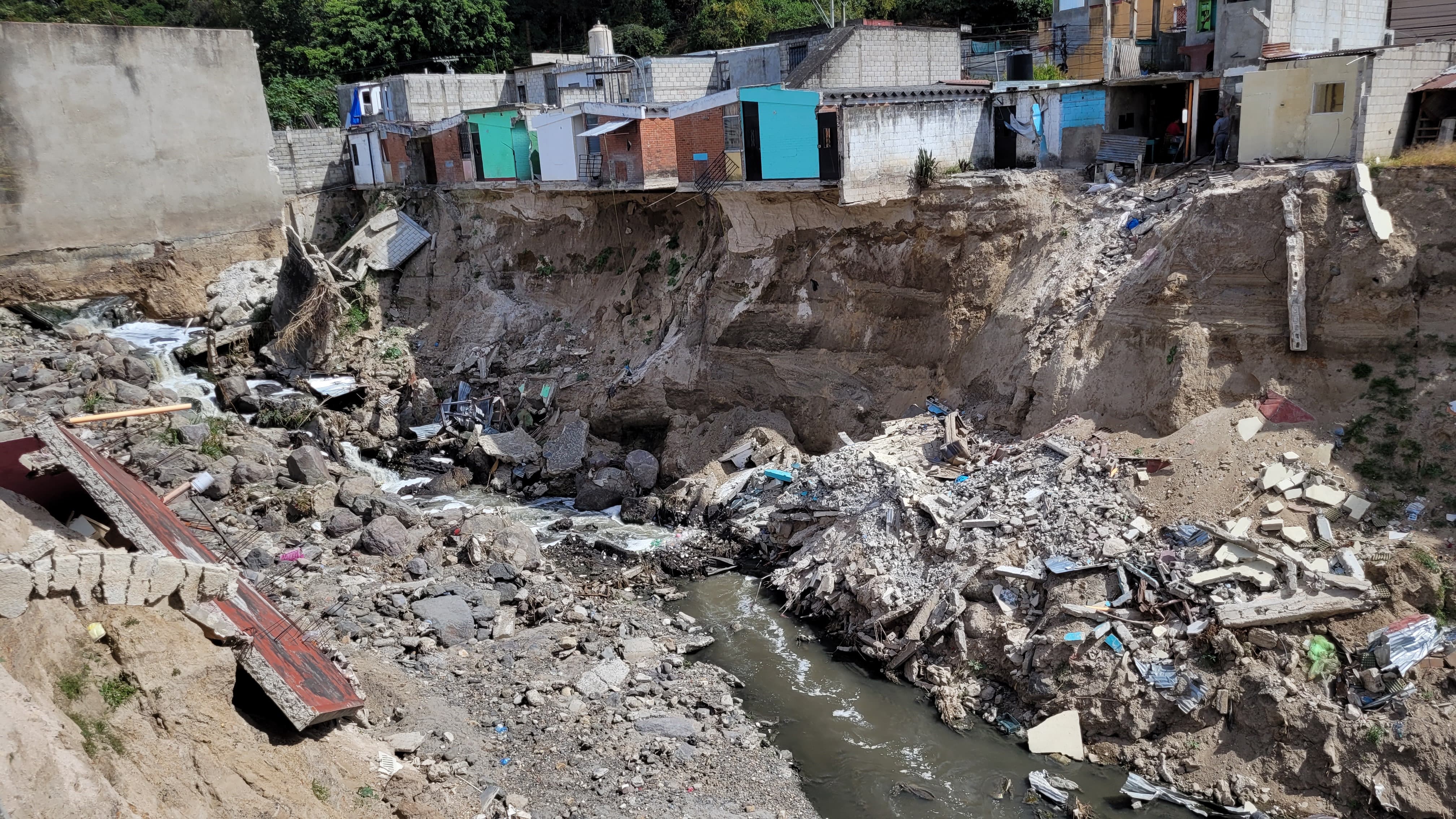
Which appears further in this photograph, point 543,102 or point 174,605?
point 543,102

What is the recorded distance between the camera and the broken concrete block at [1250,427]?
1413 cm

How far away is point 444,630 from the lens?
14094mm

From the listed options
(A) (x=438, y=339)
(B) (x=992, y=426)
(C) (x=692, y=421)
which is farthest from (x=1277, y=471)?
(A) (x=438, y=339)

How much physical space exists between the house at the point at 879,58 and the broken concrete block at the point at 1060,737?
14.7 m

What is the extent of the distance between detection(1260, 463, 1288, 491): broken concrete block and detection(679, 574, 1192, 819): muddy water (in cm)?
454

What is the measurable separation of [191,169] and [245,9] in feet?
54.0

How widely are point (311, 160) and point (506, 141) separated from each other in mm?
9660

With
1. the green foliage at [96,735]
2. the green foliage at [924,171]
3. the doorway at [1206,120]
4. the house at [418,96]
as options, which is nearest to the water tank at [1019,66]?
the doorway at [1206,120]

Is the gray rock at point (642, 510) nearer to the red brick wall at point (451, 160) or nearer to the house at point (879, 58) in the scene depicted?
the house at point (879, 58)

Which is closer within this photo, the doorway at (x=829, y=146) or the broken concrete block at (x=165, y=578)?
the broken concrete block at (x=165, y=578)

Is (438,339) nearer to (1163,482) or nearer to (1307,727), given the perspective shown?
(1163,482)

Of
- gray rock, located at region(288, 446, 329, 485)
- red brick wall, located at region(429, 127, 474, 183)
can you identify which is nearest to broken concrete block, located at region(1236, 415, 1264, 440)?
gray rock, located at region(288, 446, 329, 485)

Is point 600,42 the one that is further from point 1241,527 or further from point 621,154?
point 1241,527

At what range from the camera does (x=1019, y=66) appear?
24.0 metres
